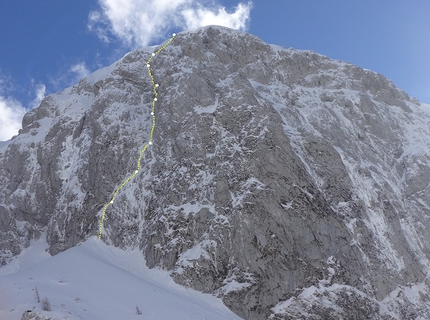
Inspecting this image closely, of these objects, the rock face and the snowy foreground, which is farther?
the rock face

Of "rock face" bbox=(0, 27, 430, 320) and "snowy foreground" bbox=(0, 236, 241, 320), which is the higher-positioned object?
"rock face" bbox=(0, 27, 430, 320)

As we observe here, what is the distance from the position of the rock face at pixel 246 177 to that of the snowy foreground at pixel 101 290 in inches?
73.7

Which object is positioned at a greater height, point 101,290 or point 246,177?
point 246,177

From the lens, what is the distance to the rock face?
41781mm

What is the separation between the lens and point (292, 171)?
4681 cm

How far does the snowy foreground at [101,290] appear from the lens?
2605 cm

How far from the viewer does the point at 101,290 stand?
34094 mm

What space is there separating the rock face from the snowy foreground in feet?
6.14

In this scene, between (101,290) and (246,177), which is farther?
(246,177)

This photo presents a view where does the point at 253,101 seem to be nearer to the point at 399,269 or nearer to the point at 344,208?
the point at 344,208

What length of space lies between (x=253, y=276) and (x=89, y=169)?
27.6 m

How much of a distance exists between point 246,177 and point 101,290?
19.0 m

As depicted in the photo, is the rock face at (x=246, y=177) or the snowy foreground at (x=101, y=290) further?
the rock face at (x=246, y=177)

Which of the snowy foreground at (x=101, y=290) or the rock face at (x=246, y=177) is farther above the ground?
the rock face at (x=246, y=177)
